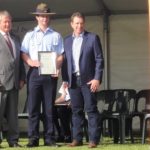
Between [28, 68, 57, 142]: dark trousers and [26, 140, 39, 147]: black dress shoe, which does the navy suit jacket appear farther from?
[26, 140, 39, 147]: black dress shoe

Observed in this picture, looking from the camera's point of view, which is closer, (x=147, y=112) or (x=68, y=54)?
(x=68, y=54)

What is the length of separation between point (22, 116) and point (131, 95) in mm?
1836

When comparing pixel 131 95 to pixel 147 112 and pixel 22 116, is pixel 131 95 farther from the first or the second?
pixel 22 116

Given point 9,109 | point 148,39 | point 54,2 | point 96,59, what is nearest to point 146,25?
point 148,39

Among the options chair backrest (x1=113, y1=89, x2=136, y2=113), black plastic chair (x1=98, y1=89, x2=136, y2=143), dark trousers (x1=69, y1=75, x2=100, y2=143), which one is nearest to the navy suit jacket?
dark trousers (x1=69, y1=75, x2=100, y2=143)

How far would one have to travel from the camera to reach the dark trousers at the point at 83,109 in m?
7.47

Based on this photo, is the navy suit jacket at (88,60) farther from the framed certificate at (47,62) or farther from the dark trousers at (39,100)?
the dark trousers at (39,100)

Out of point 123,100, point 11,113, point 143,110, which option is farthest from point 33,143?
point 143,110

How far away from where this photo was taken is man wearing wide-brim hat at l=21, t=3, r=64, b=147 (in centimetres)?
761

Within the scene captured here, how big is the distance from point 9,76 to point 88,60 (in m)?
1.12

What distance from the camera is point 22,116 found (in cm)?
916

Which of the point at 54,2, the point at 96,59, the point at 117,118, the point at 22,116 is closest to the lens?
the point at 96,59

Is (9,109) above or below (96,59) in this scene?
below

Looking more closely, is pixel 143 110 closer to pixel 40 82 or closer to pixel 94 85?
pixel 94 85
